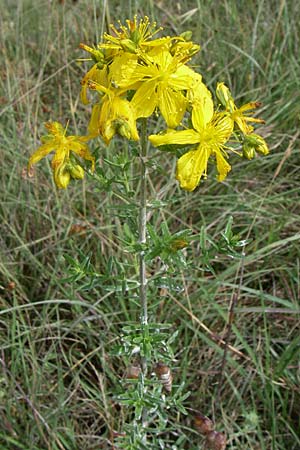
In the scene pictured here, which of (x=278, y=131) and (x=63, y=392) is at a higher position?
(x=278, y=131)

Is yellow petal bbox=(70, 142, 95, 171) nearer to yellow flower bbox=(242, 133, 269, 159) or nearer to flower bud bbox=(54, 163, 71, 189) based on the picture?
flower bud bbox=(54, 163, 71, 189)

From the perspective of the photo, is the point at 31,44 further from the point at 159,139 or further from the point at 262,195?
the point at 159,139

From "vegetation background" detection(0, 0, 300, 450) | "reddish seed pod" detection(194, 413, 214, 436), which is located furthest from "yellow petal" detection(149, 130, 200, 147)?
"reddish seed pod" detection(194, 413, 214, 436)

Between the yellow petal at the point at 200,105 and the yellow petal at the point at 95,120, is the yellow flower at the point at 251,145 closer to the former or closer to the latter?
the yellow petal at the point at 200,105

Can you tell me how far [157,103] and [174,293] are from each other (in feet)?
2.83

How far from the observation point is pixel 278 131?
2.29 m

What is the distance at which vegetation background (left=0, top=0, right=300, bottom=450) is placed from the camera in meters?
1.71

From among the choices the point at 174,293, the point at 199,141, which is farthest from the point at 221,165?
the point at 174,293

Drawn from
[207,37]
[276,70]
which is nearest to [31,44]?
[207,37]

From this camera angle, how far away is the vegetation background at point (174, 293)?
5.60ft

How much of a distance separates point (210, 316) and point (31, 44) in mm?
1693

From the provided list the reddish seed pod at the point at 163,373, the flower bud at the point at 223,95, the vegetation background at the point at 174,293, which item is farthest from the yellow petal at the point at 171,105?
the reddish seed pod at the point at 163,373

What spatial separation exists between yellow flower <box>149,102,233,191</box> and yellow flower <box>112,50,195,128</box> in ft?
0.11

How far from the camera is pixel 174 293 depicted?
192 cm
